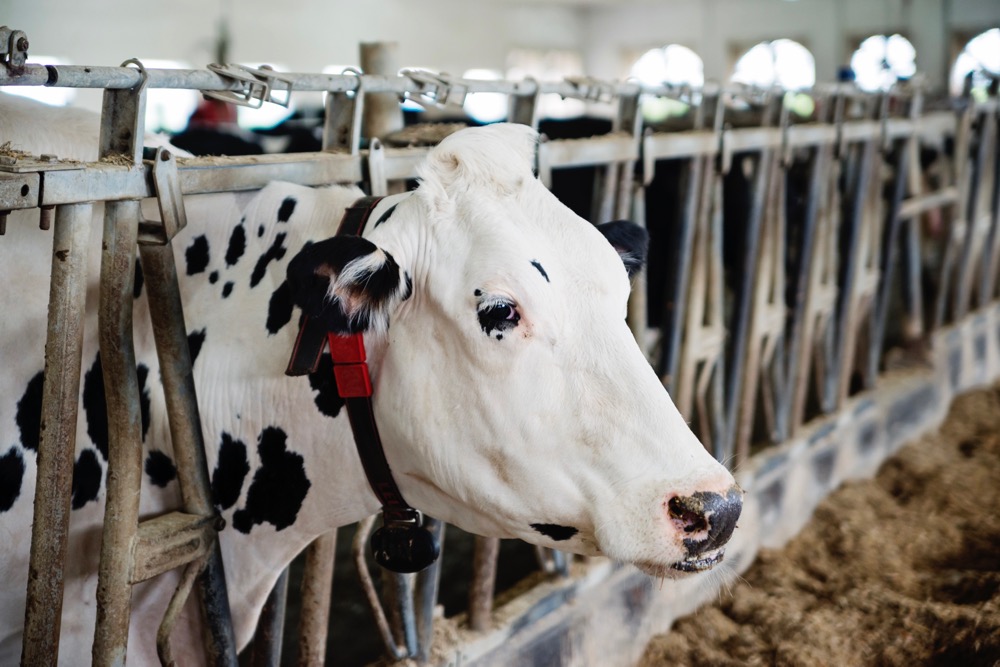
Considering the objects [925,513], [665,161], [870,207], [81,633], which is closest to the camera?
[81,633]

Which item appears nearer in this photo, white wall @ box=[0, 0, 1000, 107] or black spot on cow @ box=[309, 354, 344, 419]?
black spot on cow @ box=[309, 354, 344, 419]

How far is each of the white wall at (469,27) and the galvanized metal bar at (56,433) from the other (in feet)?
37.5

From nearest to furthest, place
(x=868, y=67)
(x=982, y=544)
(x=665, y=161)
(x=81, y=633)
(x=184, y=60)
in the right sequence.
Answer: (x=81, y=633) → (x=982, y=544) → (x=665, y=161) → (x=184, y=60) → (x=868, y=67)

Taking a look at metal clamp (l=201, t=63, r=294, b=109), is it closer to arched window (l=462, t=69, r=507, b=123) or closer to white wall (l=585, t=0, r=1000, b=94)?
arched window (l=462, t=69, r=507, b=123)

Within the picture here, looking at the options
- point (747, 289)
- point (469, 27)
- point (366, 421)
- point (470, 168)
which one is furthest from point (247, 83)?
point (469, 27)

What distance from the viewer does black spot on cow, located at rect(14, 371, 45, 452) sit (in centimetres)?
178

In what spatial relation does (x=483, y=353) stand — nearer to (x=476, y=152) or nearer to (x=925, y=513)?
(x=476, y=152)

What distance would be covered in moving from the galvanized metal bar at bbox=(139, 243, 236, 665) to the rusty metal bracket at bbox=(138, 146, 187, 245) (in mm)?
30

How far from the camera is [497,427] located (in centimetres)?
163

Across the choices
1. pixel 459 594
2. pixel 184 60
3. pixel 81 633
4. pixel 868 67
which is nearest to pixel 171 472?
pixel 81 633

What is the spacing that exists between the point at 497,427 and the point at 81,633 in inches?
36.4

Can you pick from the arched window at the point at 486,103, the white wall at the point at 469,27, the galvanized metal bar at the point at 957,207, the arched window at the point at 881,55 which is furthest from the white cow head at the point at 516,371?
the arched window at the point at 881,55

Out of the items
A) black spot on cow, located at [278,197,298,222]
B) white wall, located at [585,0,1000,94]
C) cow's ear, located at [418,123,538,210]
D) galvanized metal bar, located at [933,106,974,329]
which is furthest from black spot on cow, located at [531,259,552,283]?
white wall, located at [585,0,1000,94]

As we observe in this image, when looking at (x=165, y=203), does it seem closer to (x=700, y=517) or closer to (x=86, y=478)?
(x=86, y=478)
